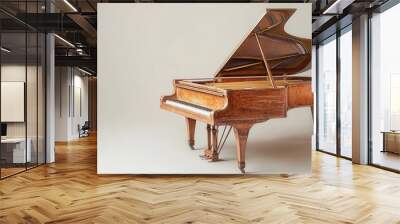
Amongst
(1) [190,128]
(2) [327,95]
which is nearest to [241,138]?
(1) [190,128]

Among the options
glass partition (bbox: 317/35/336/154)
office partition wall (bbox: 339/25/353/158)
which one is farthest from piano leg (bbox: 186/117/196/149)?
glass partition (bbox: 317/35/336/154)

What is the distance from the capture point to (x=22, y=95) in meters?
7.01

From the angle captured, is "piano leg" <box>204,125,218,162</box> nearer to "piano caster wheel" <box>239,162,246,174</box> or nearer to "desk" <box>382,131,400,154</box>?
"piano caster wheel" <box>239,162,246,174</box>

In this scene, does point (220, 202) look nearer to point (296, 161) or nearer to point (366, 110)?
point (296, 161)

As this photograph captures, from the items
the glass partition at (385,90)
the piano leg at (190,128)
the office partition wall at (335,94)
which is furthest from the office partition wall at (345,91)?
the piano leg at (190,128)

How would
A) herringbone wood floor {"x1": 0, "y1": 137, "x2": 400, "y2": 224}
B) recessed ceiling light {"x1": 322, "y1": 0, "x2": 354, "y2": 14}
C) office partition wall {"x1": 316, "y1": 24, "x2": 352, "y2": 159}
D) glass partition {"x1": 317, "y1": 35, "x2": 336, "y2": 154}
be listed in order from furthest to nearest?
glass partition {"x1": 317, "y1": 35, "x2": 336, "y2": 154}
office partition wall {"x1": 316, "y1": 24, "x2": 352, "y2": 159}
recessed ceiling light {"x1": 322, "y1": 0, "x2": 354, "y2": 14}
herringbone wood floor {"x1": 0, "y1": 137, "x2": 400, "y2": 224}

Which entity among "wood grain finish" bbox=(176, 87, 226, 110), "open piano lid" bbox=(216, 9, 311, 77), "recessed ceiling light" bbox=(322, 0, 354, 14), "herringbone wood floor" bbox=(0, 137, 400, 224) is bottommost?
"herringbone wood floor" bbox=(0, 137, 400, 224)

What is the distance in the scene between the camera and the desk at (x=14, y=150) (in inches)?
259

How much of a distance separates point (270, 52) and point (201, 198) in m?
2.22

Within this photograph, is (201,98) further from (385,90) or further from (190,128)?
(385,90)

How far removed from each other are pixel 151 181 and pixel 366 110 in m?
4.38

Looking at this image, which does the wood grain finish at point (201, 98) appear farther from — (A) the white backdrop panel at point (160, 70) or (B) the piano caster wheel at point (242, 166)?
(B) the piano caster wheel at point (242, 166)

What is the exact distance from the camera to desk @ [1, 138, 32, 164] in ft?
21.6

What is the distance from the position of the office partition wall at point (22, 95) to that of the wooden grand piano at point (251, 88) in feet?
8.66
